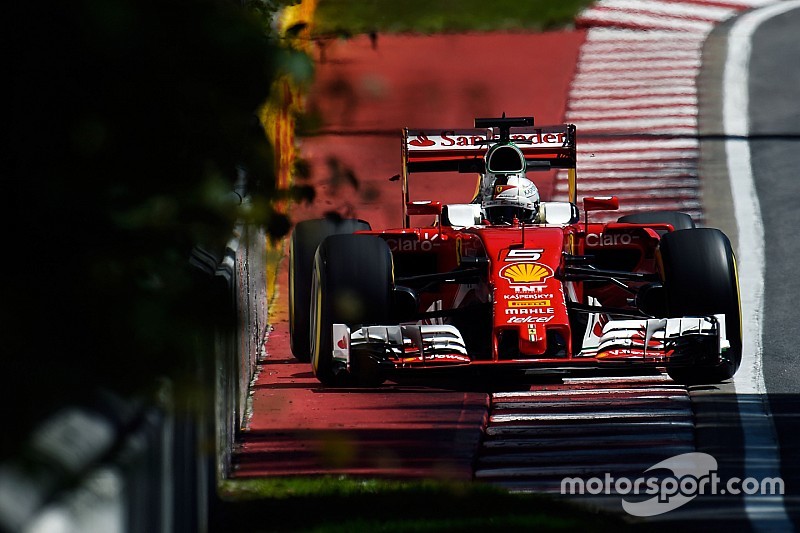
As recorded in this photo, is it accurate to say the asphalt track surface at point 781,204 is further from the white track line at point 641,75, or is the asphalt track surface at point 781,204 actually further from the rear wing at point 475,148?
the rear wing at point 475,148

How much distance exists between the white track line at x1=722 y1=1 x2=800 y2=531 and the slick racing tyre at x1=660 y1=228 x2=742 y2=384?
376 millimetres

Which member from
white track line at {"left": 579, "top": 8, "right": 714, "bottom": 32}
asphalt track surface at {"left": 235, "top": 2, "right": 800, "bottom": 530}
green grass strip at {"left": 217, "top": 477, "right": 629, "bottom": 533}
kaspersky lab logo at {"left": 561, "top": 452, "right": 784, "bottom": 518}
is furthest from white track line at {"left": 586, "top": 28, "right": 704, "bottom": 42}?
green grass strip at {"left": 217, "top": 477, "right": 629, "bottom": 533}

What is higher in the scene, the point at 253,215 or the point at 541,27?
the point at 541,27

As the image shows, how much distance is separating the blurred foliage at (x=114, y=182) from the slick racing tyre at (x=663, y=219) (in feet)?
27.8

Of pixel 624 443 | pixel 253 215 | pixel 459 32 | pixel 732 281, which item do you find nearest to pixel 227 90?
pixel 253 215

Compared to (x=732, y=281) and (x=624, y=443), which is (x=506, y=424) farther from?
(x=732, y=281)

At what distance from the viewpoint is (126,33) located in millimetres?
2102

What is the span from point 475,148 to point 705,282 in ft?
7.32

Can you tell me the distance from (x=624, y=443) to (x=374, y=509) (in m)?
1.83

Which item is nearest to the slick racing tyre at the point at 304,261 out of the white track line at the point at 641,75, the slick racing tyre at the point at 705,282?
the slick racing tyre at the point at 705,282

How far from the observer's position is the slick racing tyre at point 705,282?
857 centimetres

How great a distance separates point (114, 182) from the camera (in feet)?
7.97

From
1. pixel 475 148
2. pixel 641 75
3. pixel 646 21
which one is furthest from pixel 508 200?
pixel 646 21

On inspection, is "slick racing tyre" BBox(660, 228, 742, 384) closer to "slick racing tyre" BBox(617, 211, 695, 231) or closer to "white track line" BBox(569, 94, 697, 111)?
"slick racing tyre" BBox(617, 211, 695, 231)
